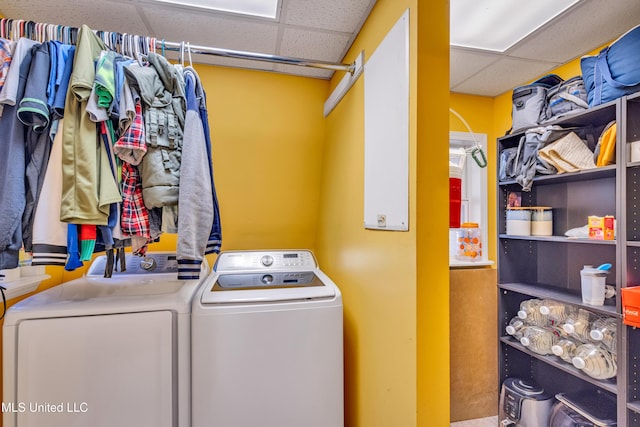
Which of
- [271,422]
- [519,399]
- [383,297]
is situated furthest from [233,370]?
[519,399]

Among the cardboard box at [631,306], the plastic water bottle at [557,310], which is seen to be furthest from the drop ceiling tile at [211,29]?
the plastic water bottle at [557,310]

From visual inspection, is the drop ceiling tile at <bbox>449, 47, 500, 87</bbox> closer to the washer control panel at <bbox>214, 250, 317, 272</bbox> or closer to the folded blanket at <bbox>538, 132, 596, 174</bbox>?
the folded blanket at <bbox>538, 132, 596, 174</bbox>

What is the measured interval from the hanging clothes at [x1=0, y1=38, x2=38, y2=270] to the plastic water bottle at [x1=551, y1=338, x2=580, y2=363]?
247 cm

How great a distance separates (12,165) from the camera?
1.00 meters

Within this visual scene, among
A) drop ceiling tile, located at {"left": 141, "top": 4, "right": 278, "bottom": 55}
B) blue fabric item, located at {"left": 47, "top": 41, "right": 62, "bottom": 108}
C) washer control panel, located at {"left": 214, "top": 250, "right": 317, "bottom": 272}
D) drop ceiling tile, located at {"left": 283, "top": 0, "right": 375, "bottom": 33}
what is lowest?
washer control panel, located at {"left": 214, "top": 250, "right": 317, "bottom": 272}

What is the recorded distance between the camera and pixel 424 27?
1.04 metres

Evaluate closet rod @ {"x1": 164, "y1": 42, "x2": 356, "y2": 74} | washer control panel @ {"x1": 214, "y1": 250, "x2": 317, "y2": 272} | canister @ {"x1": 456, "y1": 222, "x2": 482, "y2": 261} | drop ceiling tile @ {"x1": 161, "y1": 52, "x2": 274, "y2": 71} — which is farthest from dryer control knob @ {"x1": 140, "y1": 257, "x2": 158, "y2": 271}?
canister @ {"x1": 456, "y1": 222, "x2": 482, "y2": 261}

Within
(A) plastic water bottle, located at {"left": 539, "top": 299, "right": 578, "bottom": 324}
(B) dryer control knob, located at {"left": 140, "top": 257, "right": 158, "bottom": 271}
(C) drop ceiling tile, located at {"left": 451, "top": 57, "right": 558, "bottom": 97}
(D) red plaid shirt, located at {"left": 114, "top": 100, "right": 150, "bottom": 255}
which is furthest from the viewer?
(C) drop ceiling tile, located at {"left": 451, "top": 57, "right": 558, "bottom": 97}

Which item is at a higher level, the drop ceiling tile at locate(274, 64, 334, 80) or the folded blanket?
the drop ceiling tile at locate(274, 64, 334, 80)

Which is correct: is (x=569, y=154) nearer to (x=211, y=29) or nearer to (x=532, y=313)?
(x=532, y=313)

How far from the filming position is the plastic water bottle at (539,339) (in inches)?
69.2

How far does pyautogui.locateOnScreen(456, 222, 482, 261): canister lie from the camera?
2.33 m

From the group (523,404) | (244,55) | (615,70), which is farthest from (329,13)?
(523,404)

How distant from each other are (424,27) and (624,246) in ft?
4.34
